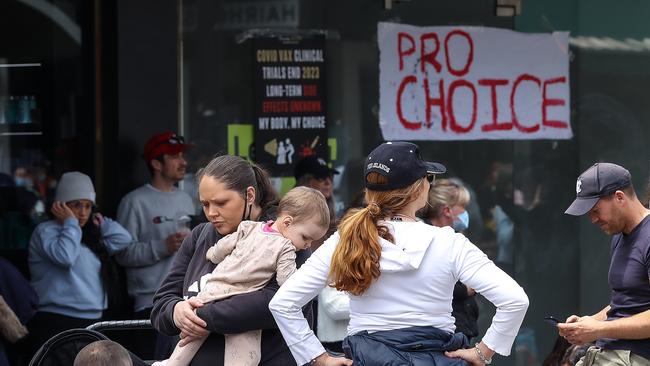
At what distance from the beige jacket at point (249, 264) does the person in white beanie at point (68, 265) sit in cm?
310

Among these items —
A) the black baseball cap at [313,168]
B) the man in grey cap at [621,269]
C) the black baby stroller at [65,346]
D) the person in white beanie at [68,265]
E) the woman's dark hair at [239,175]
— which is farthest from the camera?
the black baseball cap at [313,168]

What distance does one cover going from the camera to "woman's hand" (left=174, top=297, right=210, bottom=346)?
13.9 feet

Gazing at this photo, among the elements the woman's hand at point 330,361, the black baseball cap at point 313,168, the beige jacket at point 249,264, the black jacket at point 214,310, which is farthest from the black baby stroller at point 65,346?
the black baseball cap at point 313,168

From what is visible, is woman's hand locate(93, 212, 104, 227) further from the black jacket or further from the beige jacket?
the beige jacket

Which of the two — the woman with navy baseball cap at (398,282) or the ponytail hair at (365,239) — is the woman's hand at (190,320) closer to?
the woman with navy baseball cap at (398,282)

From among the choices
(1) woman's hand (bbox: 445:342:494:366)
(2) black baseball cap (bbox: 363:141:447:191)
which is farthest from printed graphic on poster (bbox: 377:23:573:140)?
(1) woman's hand (bbox: 445:342:494:366)

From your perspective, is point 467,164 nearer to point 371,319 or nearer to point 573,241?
point 573,241

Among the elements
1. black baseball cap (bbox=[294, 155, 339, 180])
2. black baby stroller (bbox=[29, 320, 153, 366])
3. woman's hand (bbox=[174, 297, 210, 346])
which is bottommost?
black baby stroller (bbox=[29, 320, 153, 366])

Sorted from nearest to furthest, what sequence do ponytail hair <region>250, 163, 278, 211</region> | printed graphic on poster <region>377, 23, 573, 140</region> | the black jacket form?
the black jacket, ponytail hair <region>250, 163, 278, 211</region>, printed graphic on poster <region>377, 23, 573, 140</region>

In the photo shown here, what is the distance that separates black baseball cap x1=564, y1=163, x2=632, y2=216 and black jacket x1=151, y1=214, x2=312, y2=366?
126 cm

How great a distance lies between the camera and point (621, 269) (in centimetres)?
502

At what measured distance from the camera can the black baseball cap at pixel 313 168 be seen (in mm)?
7613

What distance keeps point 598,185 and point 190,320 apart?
188 cm

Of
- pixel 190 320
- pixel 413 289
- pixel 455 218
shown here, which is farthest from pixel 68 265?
pixel 413 289
